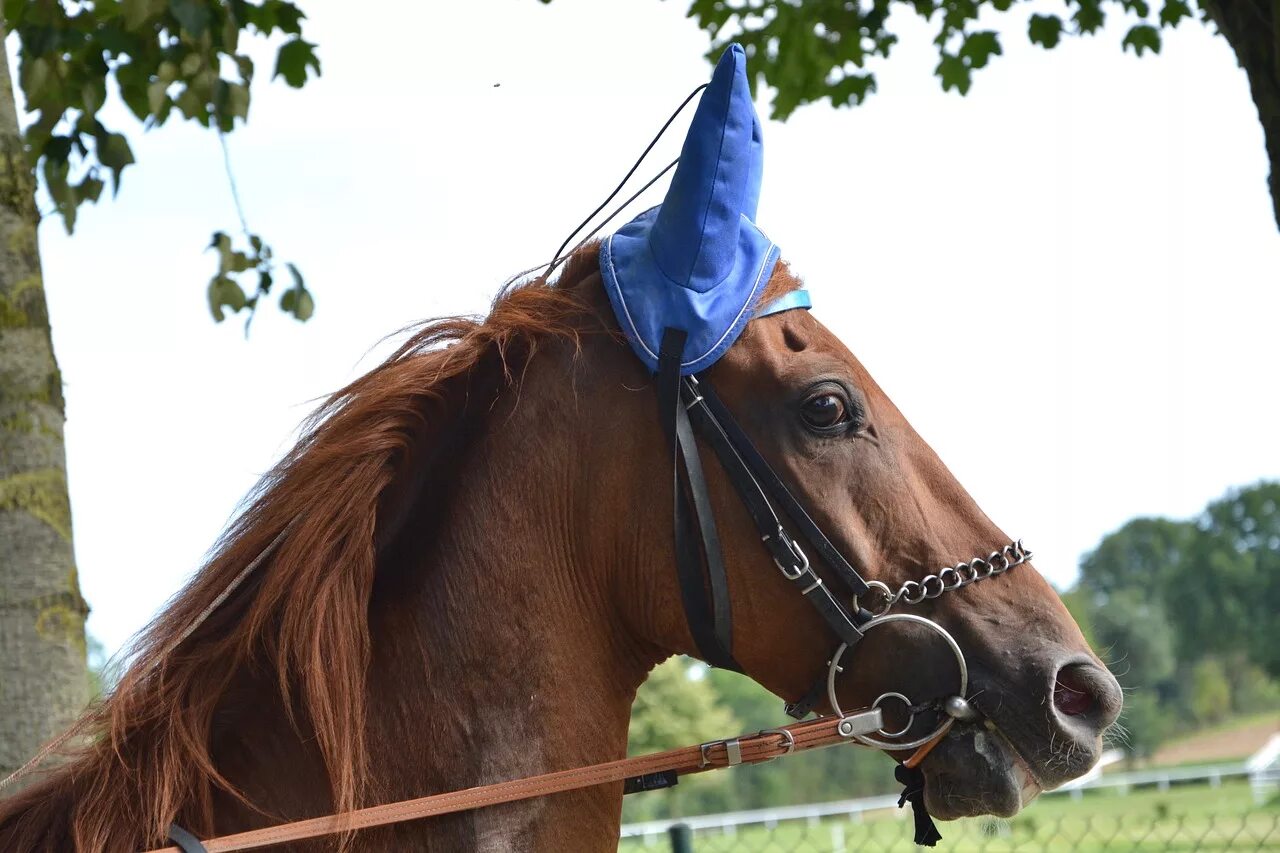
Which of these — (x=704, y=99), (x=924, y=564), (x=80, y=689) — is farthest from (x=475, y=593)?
(x=80, y=689)

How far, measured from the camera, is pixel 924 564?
2182 millimetres

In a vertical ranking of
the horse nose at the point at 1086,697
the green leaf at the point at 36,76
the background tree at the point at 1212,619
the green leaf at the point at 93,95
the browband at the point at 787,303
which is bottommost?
the background tree at the point at 1212,619

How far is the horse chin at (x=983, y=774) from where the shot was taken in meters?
2.11

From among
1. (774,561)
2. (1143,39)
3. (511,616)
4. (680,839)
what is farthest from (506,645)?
(1143,39)

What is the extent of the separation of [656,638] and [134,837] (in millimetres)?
968

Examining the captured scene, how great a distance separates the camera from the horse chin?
2113 millimetres

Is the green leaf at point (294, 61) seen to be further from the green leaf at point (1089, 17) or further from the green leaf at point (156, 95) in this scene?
the green leaf at point (1089, 17)

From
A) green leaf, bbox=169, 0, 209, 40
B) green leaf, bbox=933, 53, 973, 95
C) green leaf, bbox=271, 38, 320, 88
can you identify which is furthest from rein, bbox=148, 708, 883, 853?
green leaf, bbox=933, 53, 973, 95

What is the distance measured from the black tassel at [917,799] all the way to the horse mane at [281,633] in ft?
3.31

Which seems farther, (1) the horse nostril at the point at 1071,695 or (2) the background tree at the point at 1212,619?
(2) the background tree at the point at 1212,619

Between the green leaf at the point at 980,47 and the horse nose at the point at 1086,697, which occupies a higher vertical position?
the green leaf at the point at 980,47

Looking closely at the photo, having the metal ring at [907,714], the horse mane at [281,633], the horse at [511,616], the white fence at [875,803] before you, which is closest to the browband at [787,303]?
the horse at [511,616]

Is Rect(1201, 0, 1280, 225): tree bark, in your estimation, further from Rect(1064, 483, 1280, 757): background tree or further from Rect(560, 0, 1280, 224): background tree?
Rect(1064, 483, 1280, 757): background tree

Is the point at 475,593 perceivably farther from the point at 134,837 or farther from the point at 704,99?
the point at 704,99
